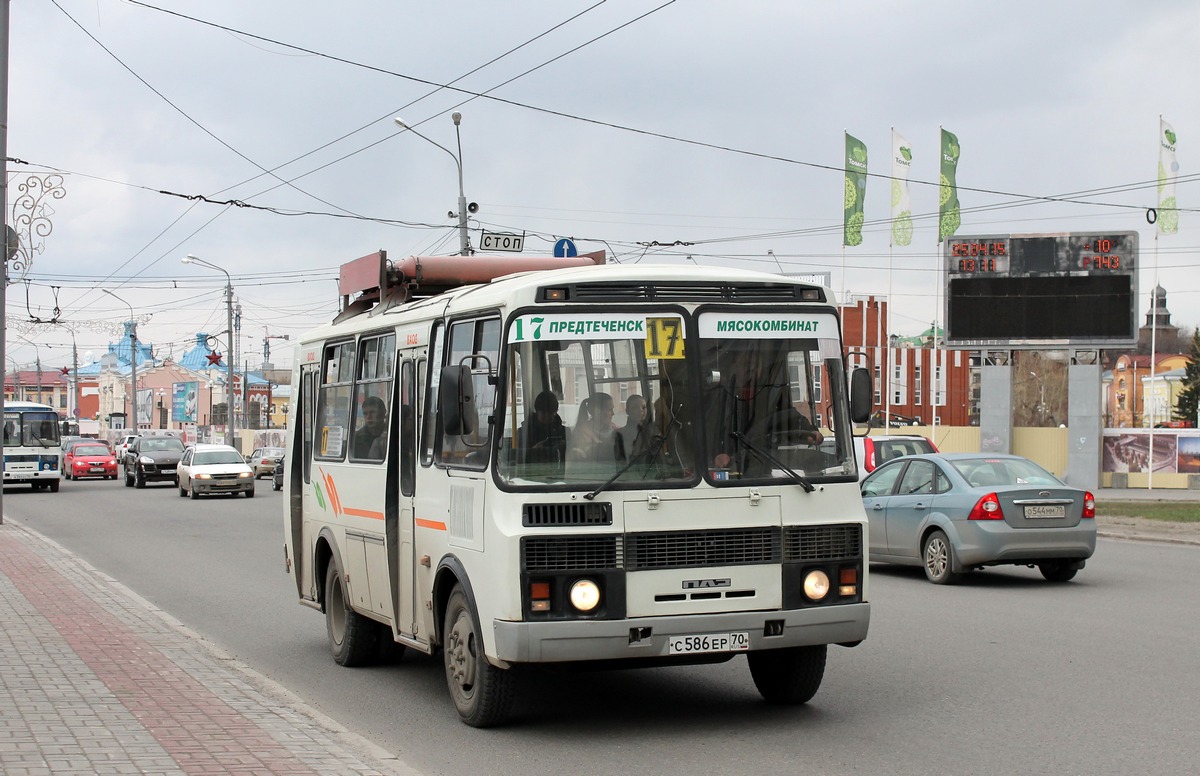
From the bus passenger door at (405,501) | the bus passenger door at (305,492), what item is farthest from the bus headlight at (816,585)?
the bus passenger door at (305,492)

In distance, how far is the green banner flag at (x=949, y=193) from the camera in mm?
44312

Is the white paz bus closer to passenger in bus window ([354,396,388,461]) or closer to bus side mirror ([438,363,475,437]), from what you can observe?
bus side mirror ([438,363,475,437])

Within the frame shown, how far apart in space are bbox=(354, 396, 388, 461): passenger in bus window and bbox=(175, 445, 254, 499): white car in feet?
103

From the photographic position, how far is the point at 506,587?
736 centimetres

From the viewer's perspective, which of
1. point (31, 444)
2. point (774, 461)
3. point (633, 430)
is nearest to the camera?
point (633, 430)

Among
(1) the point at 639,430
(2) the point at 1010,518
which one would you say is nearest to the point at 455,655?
(1) the point at 639,430

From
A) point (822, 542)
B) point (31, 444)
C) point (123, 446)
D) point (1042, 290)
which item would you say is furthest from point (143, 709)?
point (123, 446)

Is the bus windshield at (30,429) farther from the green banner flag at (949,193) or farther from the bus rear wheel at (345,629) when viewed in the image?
the bus rear wheel at (345,629)

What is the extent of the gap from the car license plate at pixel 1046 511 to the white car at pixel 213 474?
29.6 metres

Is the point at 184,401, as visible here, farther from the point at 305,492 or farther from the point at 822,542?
the point at 822,542

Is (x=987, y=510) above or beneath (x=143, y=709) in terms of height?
above

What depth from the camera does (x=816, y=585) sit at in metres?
7.80

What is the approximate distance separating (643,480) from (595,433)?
367 mm

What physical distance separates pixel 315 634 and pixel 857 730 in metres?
6.30
